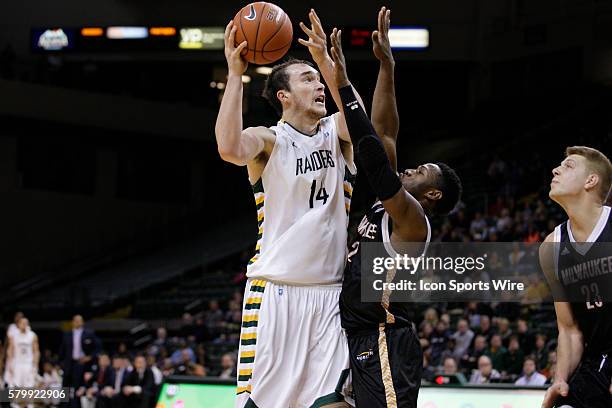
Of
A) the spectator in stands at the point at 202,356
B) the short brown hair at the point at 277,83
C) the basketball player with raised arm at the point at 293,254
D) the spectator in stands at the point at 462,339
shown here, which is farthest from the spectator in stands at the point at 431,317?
the basketball player with raised arm at the point at 293,254

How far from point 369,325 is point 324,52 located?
52.7 inches

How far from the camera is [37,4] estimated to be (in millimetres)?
26969

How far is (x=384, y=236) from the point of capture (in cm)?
483

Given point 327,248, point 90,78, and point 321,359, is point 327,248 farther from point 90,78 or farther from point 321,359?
point 90,78

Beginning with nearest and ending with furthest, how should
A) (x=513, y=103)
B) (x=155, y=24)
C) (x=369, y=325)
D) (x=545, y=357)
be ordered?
(x=369, y=325) → (x=545, y=357) → (x=155, y=24) → (x=513, y=103)

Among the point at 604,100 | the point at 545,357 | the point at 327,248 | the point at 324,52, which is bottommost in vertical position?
the point at 545,357

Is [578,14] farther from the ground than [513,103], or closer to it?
farther from the ground

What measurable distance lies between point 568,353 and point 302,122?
5.75 ft

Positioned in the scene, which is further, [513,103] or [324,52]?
[513,103]

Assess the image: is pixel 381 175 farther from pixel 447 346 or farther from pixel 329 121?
pixel 447 346

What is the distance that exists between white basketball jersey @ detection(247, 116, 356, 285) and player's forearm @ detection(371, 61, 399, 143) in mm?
272

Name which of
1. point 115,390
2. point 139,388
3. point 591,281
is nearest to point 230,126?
point 591,281

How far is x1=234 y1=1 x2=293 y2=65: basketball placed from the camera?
4980 mm

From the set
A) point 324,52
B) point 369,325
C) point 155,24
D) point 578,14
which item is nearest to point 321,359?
point 369,325
